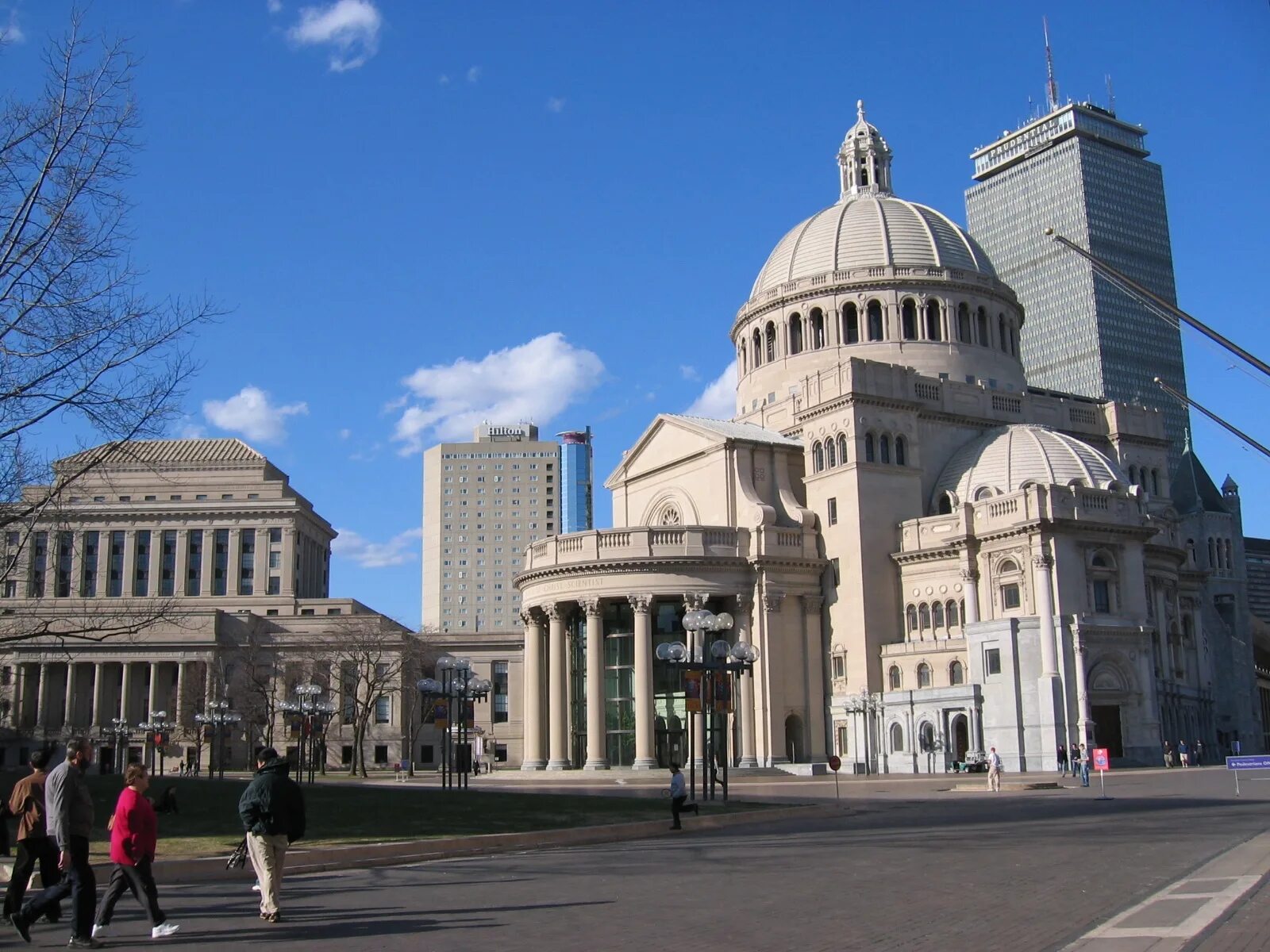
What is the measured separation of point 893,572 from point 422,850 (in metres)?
52.1

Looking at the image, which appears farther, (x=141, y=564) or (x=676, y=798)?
(x=141, y=564)

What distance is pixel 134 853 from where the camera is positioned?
16.8 metres

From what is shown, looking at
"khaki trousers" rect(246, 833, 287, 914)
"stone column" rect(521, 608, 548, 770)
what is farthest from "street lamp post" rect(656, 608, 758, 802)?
"stone column" rect(521, 608, 548, 770)

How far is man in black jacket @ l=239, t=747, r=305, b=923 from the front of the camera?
17.6 metres

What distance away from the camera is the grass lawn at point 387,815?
28953 mm

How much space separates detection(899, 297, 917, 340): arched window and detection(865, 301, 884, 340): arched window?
4.64 feet

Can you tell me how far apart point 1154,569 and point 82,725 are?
92501mm

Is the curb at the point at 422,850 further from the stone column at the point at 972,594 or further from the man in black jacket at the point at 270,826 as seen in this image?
the stone column at the point at 972,594

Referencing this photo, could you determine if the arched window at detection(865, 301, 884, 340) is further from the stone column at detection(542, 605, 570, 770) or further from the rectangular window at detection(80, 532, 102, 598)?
the rectangular window at detection(80, 532, 102, 598)

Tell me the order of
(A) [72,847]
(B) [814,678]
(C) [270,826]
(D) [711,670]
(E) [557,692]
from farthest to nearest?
(E) [557,692]
(B) [814,678]
(D) [711,670]
(C) [270,826]
(A) [72,847]

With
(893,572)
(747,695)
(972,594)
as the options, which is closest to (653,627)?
(747,695)

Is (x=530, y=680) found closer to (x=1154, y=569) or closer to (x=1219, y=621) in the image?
(x=1154, y=569)

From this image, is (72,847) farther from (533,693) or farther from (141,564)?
(141,564)

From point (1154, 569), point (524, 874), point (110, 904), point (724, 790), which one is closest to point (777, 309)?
point (1154, 569)
